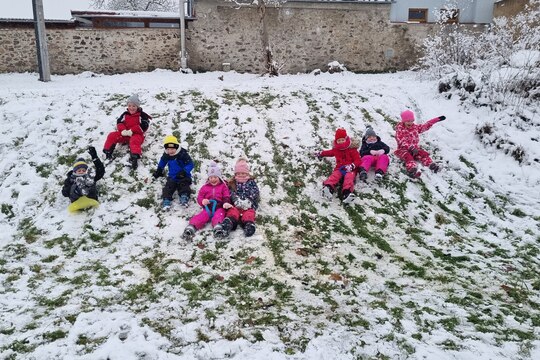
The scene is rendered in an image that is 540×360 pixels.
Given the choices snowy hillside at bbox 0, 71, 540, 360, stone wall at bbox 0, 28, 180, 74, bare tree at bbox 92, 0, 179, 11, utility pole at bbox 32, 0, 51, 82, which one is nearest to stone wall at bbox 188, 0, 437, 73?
stone wall at bbox 0, 28, 180, 74

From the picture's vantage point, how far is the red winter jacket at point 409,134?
8344 mm

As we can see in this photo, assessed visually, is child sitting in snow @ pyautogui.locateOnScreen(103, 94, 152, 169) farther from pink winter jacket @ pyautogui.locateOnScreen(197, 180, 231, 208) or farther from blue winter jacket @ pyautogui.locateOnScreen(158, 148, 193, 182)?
pink winter jacket @ pyautogui.locateOnScreen(197, 180, 231, 208)

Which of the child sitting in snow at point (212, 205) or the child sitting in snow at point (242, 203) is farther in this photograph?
the child sitting in snow at point (242, 203)

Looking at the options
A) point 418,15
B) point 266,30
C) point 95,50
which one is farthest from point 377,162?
point 418,15

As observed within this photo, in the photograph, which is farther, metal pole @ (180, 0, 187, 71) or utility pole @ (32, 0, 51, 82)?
metal pole @ (180, 0, 187, 71)

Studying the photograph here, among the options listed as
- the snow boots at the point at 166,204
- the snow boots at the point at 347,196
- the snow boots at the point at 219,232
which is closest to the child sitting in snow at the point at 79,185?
the snow boots at the point at 166,204

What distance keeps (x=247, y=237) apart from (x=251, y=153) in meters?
2.76

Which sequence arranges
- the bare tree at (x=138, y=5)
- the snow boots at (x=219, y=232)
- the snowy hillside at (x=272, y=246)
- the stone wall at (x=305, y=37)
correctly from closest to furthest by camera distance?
the snowy hillside at (x=272, y=246) < the snow boots at (x=219, y=232) < the stone wall at (x=305, y=37) < the bare tree at (x=138, y=5)

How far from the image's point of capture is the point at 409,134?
27.5 ft

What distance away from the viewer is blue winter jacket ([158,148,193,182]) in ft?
23.1

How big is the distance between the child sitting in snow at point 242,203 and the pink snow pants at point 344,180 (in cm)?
142

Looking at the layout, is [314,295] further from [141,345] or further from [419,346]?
[141,345]

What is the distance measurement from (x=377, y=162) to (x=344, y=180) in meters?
1.03

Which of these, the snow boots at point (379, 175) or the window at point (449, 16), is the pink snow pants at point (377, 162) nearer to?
the snow boots at point (379, 175)
